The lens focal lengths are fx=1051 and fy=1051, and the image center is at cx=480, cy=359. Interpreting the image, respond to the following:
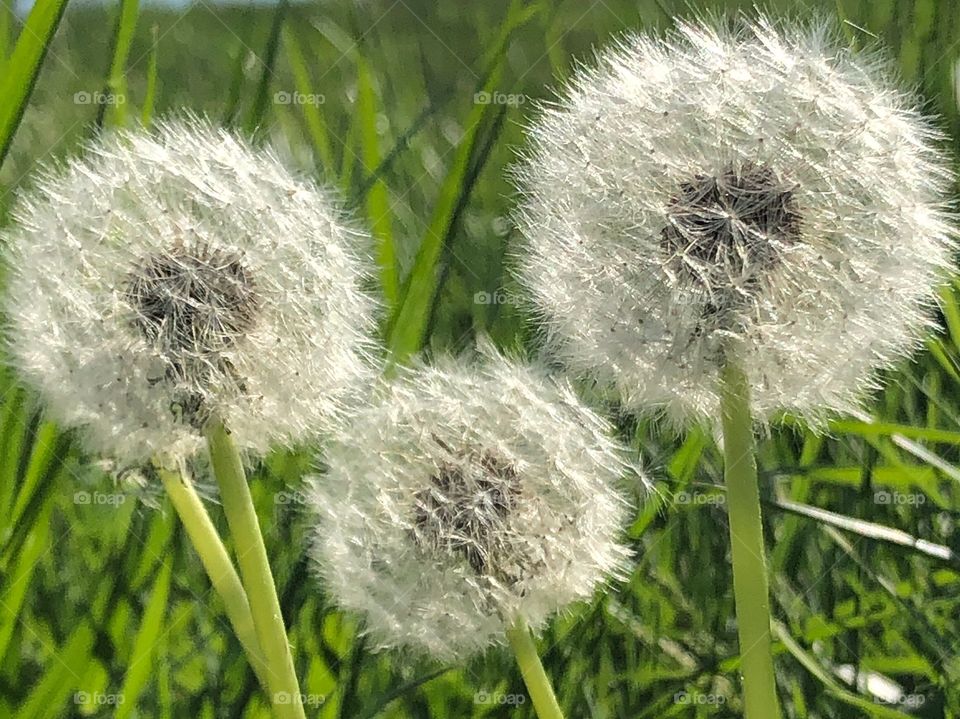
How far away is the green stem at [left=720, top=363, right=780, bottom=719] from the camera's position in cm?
56

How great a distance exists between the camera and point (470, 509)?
0.57m

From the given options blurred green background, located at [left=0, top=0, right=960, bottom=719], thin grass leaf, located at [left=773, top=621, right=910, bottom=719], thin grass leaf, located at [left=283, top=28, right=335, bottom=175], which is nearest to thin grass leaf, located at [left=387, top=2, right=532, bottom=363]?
blurred green background, located at [left=0, top=0, right=960, bottom=719]

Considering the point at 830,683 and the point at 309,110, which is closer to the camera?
the point at 830,683

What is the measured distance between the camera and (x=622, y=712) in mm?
779

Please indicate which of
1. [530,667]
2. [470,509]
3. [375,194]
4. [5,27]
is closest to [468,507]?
[470,509]

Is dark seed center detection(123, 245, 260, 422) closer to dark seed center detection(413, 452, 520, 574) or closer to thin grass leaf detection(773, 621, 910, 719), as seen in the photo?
dark seed center detection(413, 452, 520, 574)

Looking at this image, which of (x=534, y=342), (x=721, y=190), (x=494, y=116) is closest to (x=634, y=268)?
(x=721, y=190)

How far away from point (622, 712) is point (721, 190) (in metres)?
0.42

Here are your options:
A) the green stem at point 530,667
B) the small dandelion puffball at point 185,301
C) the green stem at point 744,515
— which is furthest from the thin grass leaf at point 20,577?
the green stem at point 744,515

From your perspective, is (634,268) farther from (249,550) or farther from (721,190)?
(249,550)

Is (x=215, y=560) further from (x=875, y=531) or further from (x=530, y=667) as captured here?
(x=875, y=531)

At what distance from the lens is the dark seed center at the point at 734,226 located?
540 mm

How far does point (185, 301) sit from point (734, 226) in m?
0.29

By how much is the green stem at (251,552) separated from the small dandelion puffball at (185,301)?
0.05 feet
